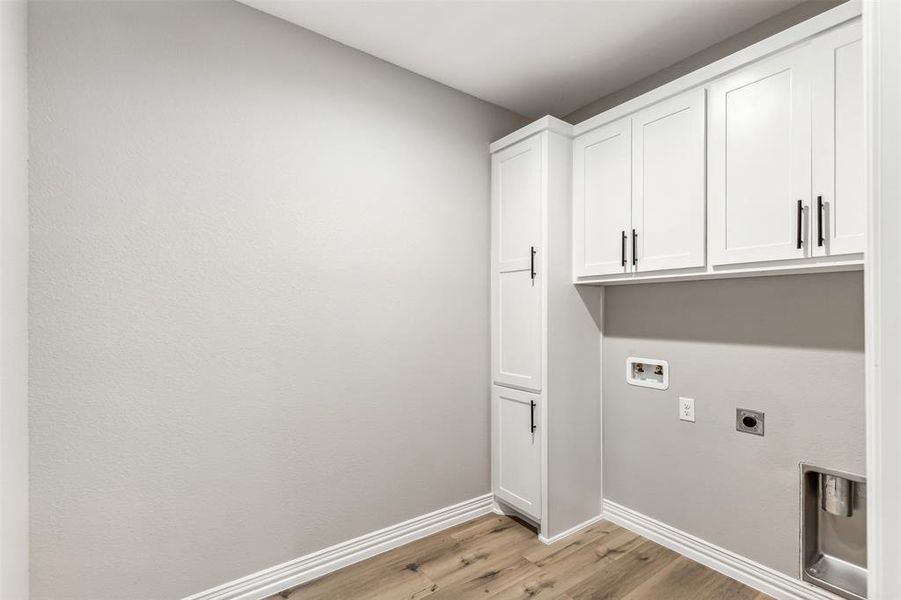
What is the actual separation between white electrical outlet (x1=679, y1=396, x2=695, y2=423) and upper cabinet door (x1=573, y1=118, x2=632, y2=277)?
754mm

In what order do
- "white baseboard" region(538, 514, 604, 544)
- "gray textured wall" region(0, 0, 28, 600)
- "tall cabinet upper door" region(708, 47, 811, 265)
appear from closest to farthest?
"gray textured wall" region(0, 0, 28, 600) → "tall cabinet upper door" region(708, 47, 811, 265) → "white baseboard" region(538, 514, 604, 544)

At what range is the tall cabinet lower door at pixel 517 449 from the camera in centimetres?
237

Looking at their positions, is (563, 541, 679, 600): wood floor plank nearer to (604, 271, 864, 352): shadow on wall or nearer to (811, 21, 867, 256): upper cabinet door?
(604, 271, 864, 352): shadow on wall

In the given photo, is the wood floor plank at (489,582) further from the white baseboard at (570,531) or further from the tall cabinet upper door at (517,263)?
the tall cabinet upper door at (517,263)

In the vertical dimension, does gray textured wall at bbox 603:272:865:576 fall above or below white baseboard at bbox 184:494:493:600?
above

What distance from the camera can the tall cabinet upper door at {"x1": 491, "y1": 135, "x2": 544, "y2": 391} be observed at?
93.5 inches

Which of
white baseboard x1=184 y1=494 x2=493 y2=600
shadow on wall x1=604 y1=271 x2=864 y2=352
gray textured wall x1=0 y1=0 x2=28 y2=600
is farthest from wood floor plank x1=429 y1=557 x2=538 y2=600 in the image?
gray textured wall x1=0 y1=0 x2=28 y2=600

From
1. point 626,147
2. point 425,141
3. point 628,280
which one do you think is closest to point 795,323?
point 628,280

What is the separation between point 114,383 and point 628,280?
90.8 inches

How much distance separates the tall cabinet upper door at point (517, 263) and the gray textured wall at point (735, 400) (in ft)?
1.76

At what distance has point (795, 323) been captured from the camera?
6.04ft

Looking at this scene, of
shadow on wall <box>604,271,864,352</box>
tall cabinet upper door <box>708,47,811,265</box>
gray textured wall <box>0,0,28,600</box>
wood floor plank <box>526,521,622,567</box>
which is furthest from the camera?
wood floor plank <box>526,521,622,567</box>

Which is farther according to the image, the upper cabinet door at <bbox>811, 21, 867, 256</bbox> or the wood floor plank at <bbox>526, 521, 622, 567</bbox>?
the wood floor plank at <bbox>526, 521, 622, 567</bbox>

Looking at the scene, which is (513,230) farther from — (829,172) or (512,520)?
(512,520)
